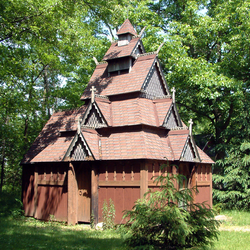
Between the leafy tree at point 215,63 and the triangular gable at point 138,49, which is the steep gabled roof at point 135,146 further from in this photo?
the leafy tree at point 215,63

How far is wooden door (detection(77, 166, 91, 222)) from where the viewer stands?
1709 cm

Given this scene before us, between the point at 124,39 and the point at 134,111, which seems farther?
the point at 124,39

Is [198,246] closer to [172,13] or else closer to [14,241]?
[14,241]

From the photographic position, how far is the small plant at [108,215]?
15.7m

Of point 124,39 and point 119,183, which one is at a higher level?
point 124,39

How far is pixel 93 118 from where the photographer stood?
59.1ft

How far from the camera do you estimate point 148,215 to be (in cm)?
879

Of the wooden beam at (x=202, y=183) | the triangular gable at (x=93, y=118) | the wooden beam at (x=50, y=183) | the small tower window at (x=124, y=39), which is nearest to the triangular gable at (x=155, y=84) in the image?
the small tower window at (x=124, y=39)

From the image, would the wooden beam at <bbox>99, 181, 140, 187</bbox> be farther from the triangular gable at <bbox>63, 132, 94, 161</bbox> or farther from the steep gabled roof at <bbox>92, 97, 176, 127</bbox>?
the steep gabled roof at <bbox>92, 97, 176, 127</bbox>

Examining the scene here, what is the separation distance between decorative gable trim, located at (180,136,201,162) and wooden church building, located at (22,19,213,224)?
5cm

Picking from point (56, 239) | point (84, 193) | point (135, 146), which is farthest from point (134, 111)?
point (56, 239)

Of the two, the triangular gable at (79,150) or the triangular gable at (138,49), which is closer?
the triangular gable at (79,150)

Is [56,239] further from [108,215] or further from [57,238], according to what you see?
[108,215]

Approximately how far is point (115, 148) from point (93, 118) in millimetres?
2428
